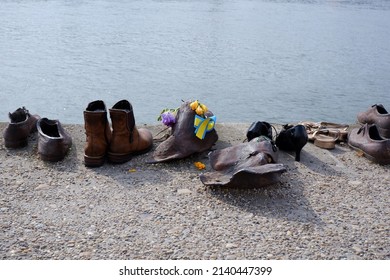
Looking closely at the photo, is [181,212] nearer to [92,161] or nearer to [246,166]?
[246,166]

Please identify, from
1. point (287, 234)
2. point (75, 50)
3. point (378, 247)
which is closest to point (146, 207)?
point (287, 234)

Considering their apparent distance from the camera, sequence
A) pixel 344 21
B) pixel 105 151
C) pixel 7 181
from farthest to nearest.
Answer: pixel 344 21 → pixel 105 151 → pixel 7 181

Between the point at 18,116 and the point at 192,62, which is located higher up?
the point at 18,116

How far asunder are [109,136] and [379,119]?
2.51 metres

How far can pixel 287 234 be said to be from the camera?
110 inches

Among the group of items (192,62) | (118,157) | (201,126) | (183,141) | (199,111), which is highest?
(199,111)

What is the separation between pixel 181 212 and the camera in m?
3.03

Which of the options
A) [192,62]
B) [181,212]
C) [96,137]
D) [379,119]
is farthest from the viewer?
[192,62]

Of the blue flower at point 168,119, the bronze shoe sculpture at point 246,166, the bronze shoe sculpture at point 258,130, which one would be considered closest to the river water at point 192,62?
the blue flower at point 168,119

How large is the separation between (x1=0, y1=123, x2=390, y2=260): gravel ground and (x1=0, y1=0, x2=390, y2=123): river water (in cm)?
180

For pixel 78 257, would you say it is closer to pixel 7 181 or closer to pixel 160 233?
pixel 160 233

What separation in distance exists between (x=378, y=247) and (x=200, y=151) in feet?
5.32

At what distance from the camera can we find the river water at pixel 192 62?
6.02 metres

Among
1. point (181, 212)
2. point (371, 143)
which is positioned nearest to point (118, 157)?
point (181, 212)
